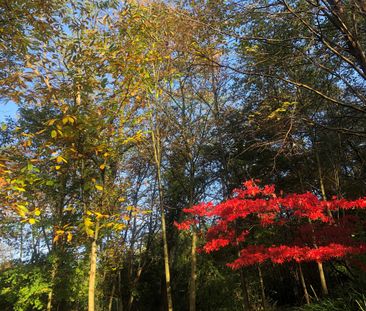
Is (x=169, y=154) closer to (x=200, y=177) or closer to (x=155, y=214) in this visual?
(x=200, y=177)

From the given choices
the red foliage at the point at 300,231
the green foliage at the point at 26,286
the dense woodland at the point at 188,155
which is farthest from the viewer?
the green foliage at the point at 26,286

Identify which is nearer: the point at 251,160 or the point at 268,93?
the point at 268,93

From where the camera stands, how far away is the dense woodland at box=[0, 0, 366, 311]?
371cm

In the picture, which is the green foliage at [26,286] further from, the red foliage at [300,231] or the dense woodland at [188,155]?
the red foliage at [300,231]

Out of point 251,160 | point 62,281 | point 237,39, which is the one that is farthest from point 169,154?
point 237,39

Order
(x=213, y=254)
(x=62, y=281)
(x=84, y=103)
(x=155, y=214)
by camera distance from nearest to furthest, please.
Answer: (x=84, y=103) → (x=62, y=281) → (x=213, y=254) → (x=155, y=214)

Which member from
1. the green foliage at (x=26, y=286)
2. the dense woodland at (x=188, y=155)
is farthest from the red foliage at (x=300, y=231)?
the green foliage at (x=26, y=286)

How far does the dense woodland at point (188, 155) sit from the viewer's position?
12.2ft

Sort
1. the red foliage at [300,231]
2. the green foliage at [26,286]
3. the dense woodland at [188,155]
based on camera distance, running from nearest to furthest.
Result: the dense woodland at [188,155]
the red foliage at [300,231]
the green foliage at [26,286]

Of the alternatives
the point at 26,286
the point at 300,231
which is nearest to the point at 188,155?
the point at 300,231

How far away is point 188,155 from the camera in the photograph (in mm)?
10359

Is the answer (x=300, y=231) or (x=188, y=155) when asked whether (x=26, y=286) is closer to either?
(x=188, y=155)

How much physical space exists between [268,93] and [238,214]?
2.83 metres

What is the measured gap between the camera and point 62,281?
9883 millimetres
